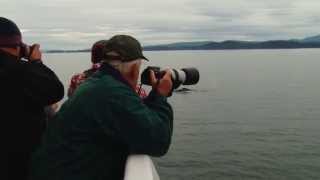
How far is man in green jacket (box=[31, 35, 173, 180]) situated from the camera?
3707 mm

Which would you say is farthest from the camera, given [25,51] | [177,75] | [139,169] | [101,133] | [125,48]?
[25,51]

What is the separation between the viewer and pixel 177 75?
4.35m

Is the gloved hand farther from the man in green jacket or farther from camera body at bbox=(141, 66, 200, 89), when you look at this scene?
the man in green jacket

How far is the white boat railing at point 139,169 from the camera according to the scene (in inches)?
137

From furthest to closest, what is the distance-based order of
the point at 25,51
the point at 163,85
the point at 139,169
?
the point at 25,51, the point at 163,85, the point at 139,169

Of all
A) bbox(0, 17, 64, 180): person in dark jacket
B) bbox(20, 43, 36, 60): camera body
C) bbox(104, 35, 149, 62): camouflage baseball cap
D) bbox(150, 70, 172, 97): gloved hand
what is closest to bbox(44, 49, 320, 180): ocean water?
bbox(20, 43, 36, 60): camera body

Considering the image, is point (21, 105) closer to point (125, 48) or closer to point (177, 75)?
point (125, 48)

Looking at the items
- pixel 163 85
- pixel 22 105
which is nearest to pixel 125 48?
pixel 163 85

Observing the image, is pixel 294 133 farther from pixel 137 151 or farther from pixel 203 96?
pixel 137 151

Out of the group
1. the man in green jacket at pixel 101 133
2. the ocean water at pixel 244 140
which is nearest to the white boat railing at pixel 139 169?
the man in green jacket at pixel 101 133

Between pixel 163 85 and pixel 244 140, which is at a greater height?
pixel 163 85

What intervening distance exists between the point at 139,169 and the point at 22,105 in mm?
1313

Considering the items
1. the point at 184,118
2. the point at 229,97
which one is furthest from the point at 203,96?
the point at 184,118

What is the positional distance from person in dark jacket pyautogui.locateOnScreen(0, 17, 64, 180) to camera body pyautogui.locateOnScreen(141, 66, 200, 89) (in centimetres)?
74
